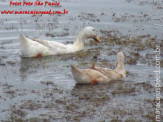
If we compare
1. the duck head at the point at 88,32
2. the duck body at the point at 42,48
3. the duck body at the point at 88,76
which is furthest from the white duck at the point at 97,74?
the duck head at the point at 88,32

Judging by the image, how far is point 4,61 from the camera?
1407 cm

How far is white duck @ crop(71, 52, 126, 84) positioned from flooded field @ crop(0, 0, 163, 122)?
0.56 feet

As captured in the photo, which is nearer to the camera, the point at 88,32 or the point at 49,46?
the point at 49,46

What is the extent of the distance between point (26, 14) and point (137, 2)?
18.3ft

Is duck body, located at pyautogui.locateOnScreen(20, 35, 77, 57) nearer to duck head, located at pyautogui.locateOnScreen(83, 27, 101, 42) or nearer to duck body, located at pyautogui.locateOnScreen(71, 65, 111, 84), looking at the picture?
duck head, located at pyautogui.locateOnScreen(83, 27, 101, 42)

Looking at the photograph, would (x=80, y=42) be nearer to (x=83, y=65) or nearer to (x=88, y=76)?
(x=83, y=65)

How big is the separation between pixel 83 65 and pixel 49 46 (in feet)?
5.25

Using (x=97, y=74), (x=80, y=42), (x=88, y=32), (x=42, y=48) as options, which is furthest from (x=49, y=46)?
(x=97, y=74)

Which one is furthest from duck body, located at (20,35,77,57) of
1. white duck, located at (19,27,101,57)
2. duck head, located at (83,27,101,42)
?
duck head, located at (83,27,101,42)

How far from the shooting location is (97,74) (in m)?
12.3

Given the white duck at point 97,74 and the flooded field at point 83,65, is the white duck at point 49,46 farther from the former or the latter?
the white duck at point 97,74

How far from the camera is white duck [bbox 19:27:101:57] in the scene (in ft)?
47.6

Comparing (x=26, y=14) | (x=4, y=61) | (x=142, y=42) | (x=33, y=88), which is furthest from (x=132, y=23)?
(x=33, y=88)

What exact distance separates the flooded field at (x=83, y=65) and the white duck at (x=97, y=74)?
17cm
